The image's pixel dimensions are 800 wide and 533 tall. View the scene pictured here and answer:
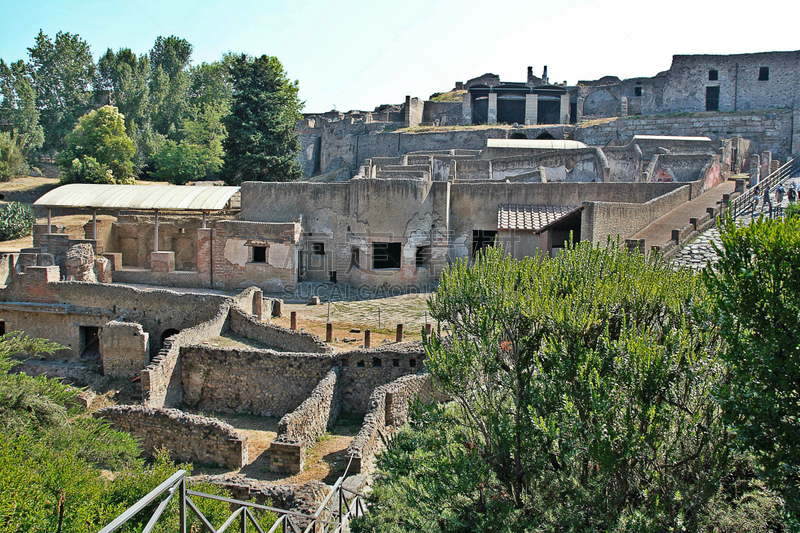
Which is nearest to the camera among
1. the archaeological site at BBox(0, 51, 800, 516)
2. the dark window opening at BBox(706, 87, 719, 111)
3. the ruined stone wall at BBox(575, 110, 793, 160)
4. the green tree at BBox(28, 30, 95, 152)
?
the archaeological site at BBox(0, 51, 800, 516)

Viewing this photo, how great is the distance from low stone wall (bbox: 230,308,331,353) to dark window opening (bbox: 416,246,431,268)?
8035 millimetres

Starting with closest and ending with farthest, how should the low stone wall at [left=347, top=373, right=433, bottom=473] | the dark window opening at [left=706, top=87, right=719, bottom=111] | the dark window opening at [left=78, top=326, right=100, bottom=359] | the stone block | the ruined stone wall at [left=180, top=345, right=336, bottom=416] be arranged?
the low stone wall at [left=347, top=373, right=433, bottom=473] → the ruined stone wall at [left=180, top=345, right=336, bottom=416] → the dark window opening at [left=78, top=326, right=100, bottom=359] → the stone block → the dark window opening at [left=706, top=87, right=719, bottom=111]

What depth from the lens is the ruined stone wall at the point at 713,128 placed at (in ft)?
112

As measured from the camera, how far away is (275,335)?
14953 millimetres

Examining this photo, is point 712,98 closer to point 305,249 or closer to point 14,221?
point 305,249

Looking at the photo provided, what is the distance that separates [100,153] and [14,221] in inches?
359

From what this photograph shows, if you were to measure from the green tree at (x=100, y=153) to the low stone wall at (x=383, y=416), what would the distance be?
2883 centimetres

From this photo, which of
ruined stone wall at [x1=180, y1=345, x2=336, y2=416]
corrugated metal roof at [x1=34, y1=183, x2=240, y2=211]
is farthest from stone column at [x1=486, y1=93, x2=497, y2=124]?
ruined stone wall at [x1=180, y1=345, x2=336, y2=416]

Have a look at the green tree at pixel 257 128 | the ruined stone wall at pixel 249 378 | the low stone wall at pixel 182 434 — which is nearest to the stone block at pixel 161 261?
the ruined stone wall at pixel 249 378

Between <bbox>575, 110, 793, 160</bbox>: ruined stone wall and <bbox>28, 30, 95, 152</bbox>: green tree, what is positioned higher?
<bbox>28, 30, 95, 152</bbox>: green tree

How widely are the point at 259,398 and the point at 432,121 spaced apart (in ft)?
119

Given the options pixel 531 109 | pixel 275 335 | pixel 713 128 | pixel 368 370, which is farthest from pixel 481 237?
pixel 531 109

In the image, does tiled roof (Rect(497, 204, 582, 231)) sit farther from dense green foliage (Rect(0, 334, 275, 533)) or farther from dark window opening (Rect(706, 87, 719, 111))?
dark window opening (Rect(706, 87, 719, 111))

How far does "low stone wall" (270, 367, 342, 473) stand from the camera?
10.2 m
